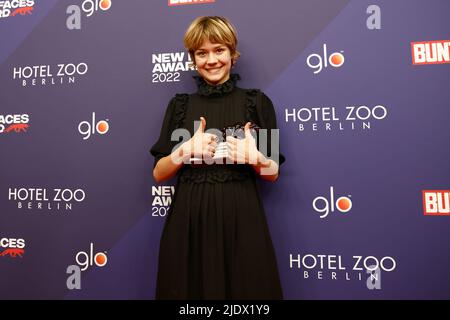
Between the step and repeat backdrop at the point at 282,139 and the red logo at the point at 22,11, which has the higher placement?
the red logo at the point at 22,11

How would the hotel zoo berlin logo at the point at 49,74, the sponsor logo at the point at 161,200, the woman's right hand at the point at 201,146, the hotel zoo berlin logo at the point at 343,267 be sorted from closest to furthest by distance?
the woman's right hand at the point at 201,146, the hotel zoo berlin logo at the point at 343,267, the sponsor logo at the point at 161,200, the hotel zoo berlin logo at the point at 49,74

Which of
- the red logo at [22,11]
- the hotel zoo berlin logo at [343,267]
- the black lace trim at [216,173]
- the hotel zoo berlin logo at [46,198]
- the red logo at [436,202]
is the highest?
the red logo at [22,11]

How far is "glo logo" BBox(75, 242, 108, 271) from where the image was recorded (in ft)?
3.95

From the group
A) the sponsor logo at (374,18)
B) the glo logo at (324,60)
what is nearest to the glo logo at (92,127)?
the glo logo at (324,60)

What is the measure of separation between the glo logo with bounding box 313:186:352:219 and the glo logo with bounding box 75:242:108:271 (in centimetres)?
86

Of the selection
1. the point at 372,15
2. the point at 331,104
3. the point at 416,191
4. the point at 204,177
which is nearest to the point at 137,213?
the point at 204,177

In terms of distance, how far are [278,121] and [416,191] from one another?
1.76ft

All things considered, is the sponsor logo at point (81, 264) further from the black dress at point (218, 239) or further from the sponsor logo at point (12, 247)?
the black dress at point (218, 239)

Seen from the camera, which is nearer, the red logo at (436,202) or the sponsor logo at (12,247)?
the red logo at (436,202)

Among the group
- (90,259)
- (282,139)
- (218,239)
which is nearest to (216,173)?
(218,239)

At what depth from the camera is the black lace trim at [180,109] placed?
990mm

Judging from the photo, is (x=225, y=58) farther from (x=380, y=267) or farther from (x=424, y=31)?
(x=380, y=267)

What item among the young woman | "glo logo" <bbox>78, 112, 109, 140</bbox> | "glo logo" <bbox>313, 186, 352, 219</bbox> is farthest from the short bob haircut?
"glo logo" <bbox>313, 186, 352, 219</bbox>

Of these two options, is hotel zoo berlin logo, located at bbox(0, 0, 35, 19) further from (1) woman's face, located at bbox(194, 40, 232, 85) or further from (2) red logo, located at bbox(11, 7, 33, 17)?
(1) woman's face, located at bbox(194, 40, 232, 85)
